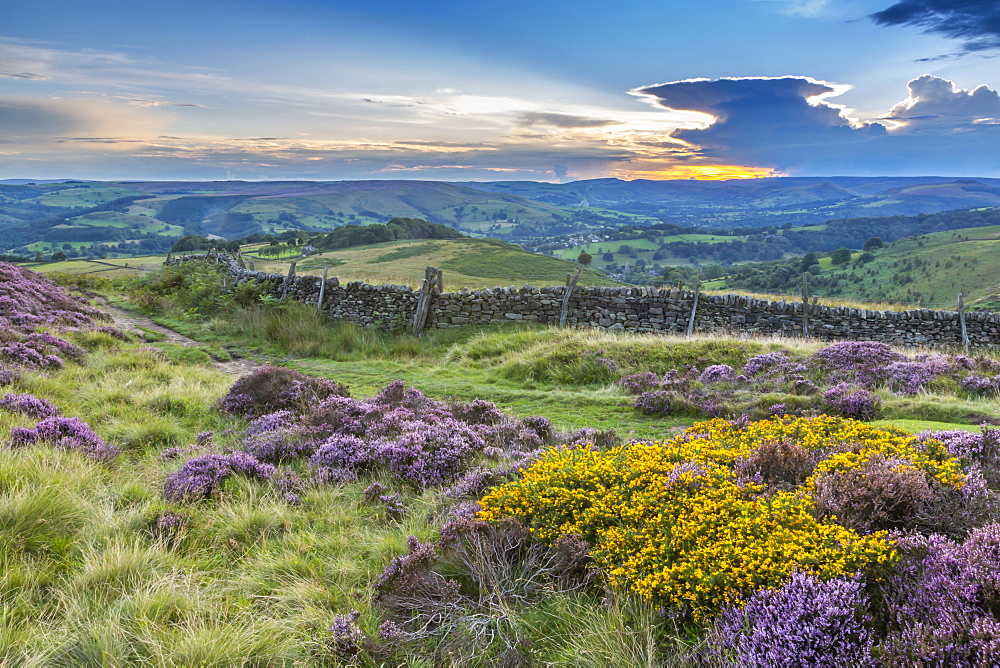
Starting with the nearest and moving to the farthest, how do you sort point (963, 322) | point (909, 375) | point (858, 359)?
point (909, 375), point (858, 359), point (963, 322)

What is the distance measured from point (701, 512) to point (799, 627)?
1143 mm

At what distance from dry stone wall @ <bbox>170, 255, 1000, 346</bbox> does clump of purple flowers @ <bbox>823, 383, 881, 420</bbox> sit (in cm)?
972

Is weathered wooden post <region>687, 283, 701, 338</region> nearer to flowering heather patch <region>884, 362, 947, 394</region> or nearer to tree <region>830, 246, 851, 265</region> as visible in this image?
flowering heather patch <region>884, 362, 947, 394</region>

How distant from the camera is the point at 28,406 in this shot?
7.75 m

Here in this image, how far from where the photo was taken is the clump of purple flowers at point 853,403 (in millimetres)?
8586

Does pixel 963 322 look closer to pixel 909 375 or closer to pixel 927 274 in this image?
pixel 909 375

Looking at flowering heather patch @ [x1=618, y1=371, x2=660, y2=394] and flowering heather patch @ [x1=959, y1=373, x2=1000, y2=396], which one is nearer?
flowering heather patch @ [x1=959, y1=373, x2=1000, y2=396]

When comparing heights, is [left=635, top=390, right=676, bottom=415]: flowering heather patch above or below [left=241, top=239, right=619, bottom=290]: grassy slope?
above

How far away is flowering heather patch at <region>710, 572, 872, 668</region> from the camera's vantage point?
109 inches

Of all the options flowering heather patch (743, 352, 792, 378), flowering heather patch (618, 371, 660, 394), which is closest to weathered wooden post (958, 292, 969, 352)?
flowering heather patch (743, 352, 792, 378)

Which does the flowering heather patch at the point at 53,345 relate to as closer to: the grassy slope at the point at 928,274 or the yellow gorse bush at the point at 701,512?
the yellow gorse bush at the point at 701,512

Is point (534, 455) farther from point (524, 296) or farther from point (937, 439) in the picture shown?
point (524, 296)

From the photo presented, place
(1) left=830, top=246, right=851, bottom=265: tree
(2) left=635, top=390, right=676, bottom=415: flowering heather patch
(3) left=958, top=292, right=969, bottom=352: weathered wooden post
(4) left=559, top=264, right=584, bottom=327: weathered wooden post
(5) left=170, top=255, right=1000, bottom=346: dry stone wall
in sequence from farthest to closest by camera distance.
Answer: (1) left=830, top=246, right=851, bottom=265: tree → (4) left=559, top=264, right=584, bottom=327: weathered wooden post → (5) left=170, top=255, right=1000, bottom=346: dry stone wall → (3) left=958, top=292, right=969, bottom=352: weathered wooden post → (2) left=635, top=390, right=676, bottom=415: flowering heather patch

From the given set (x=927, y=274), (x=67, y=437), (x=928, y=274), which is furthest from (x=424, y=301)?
(x=928, y=274)
